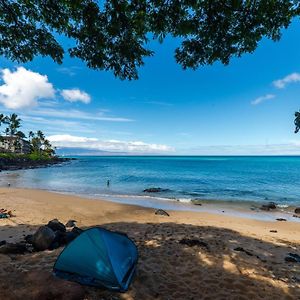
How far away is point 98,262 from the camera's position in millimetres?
6984

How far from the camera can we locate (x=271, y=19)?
584cm

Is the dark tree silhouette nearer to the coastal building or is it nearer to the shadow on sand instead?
the shadow on sand

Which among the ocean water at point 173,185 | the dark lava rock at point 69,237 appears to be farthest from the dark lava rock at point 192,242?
the ocean water at point 173,185

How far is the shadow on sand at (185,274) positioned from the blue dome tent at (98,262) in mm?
285

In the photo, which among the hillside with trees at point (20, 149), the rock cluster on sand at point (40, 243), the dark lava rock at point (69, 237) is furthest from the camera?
the hillside with trees at point (20, 149)

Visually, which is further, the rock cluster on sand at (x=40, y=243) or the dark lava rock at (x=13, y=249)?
the rock cluster on sand at (x=40, y=243)

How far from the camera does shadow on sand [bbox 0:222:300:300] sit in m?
6.64

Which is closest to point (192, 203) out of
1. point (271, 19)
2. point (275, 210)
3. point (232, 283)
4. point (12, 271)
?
point (275, 210)

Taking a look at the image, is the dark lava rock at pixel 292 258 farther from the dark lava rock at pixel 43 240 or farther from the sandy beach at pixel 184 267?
the dark lava rock at pixel 43 240

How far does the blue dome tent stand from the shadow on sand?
0.93ft

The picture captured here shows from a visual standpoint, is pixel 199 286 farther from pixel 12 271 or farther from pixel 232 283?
pixel 12 271

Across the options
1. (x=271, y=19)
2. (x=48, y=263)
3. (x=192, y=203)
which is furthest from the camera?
(x=192, y=203)

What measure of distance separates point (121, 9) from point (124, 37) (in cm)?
90

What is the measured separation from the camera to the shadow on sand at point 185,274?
21.8 feet
